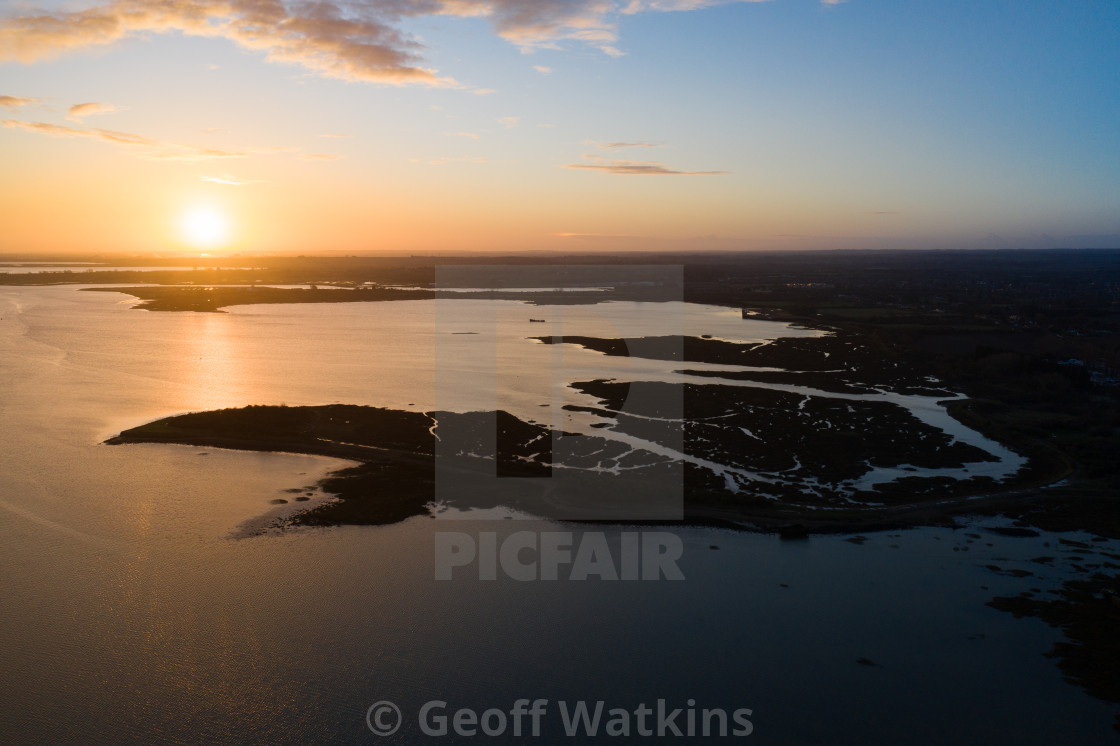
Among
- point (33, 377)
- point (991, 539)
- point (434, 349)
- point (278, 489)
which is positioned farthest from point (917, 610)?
point (33, 377)

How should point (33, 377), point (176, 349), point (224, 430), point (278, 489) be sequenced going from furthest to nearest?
1. point (176, 349)
2. point (33, 377)
3. point (224, 430)
4. point (278, 489)

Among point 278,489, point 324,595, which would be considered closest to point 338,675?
point 324,595

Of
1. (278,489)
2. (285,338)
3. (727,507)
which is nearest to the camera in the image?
(727,507)

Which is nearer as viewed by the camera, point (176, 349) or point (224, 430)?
point (224, 430)

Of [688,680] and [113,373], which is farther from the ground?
[113,373]

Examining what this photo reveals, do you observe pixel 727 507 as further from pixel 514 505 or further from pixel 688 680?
pixel 688 680

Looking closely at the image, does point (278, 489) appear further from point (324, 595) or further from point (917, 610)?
point (917, 610)
